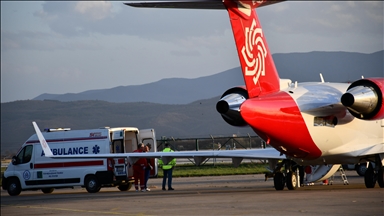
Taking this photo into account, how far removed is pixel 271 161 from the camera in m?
25.2

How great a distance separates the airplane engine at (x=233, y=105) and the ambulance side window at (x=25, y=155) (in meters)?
10.3

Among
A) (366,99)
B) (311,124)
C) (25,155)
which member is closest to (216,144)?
(25,155)

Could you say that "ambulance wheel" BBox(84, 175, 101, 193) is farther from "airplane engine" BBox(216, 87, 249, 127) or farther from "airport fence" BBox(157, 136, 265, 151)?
"airport fence" BBox(157, 136, 265, 151)

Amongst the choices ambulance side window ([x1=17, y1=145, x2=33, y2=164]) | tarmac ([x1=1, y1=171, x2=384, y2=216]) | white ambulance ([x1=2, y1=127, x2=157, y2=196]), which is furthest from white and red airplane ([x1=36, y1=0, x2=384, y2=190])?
ambulance side window ([x1=17, y1=145, x2=33, y2=164])

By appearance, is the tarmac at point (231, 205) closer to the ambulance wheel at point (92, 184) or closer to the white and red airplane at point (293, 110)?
the white and red airplane at point (293, 110)

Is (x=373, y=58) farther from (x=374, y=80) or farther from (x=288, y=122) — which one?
(x=288, y=122)

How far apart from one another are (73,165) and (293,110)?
10.9 metres

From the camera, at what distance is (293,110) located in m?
20.7

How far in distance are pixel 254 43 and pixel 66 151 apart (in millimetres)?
11054

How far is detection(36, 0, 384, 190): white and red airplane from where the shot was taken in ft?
64.7

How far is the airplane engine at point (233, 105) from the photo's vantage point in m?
21.1

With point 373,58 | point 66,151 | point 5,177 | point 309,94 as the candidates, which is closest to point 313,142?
point 309,94

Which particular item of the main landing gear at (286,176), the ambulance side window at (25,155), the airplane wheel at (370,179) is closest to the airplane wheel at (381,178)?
the airplane wheel at (370,179)

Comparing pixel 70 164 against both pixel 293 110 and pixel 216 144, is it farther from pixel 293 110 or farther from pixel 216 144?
pixel 216 144
